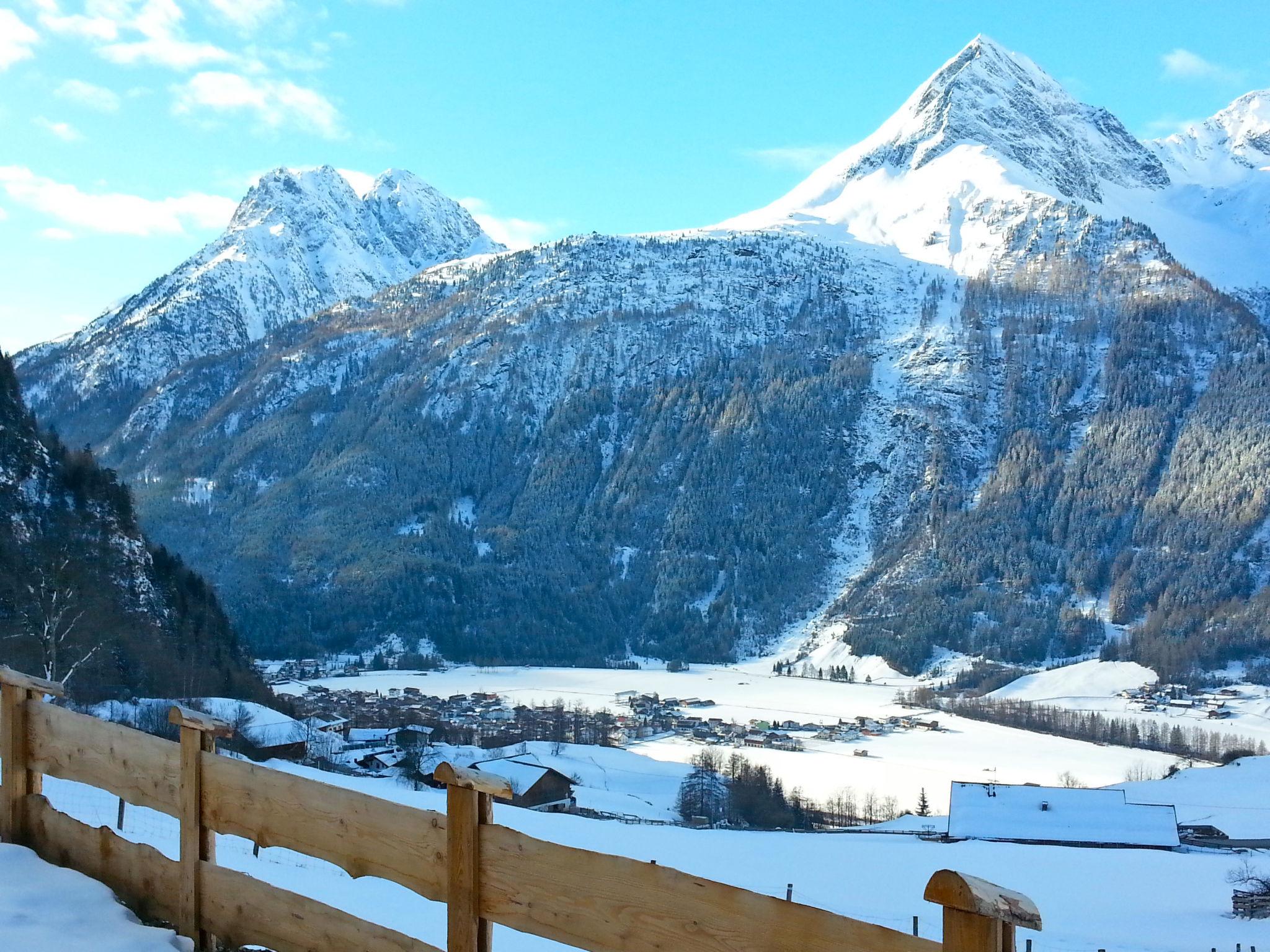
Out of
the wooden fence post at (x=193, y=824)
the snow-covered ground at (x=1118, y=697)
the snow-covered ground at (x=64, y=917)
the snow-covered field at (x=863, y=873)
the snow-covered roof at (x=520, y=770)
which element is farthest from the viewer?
the snow-covered ground at (x=1118, y=697)

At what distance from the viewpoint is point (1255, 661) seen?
119 meters

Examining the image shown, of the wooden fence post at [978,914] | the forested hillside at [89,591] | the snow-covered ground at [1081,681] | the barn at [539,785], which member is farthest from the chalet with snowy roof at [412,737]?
the snow-covered ground at [1081,681]

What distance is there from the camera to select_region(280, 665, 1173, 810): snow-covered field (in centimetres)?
6688

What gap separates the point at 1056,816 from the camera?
1633 inches

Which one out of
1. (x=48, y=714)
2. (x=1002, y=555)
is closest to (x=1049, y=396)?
(x=1002, y=555)

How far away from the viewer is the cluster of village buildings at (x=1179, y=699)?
328ft

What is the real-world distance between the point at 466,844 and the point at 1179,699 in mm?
116991

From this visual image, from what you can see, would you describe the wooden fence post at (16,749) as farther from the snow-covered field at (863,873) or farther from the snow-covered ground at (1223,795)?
the snow-covered ground at (1223,795)

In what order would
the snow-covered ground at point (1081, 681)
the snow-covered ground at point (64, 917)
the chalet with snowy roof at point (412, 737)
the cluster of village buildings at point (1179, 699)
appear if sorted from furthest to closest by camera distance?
the snow-covered ground at point (1081, 681)
the cluster of village buildings at point (1179, 699)
the chalet with snowy roof at point (412, 737)
the snow-covered ground at point (64, 917)

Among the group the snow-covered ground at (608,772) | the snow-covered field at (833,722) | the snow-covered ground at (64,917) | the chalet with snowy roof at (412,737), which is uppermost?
the snow-covered ground at (64,917)

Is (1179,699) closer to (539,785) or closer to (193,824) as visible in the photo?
(539,785)

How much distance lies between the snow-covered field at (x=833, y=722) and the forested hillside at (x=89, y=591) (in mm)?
30168

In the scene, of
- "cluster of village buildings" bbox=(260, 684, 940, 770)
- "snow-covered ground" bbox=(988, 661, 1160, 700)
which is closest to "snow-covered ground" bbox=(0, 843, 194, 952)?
"cluster of village buildings" bbox=(260, 684, 940, 770)

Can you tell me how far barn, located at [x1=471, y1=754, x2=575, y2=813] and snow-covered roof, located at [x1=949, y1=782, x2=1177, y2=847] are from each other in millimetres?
15787
